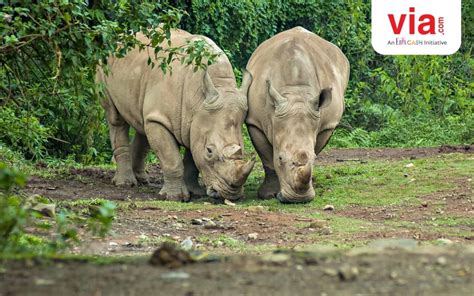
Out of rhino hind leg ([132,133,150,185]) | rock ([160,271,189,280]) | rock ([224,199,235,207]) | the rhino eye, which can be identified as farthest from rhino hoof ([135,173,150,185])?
rock ([160,271,189,280])

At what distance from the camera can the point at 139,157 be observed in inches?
536

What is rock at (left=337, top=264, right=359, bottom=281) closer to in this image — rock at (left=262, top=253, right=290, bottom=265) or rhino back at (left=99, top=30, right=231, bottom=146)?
rock at (left=262, top=253, right=290, bottom=265)

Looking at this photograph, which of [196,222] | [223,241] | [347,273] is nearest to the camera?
[347,273]

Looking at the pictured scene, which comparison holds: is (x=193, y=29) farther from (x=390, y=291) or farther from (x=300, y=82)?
(x=390, y=291)

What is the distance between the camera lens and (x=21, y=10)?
9.05 metres

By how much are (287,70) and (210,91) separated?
87 centimetres

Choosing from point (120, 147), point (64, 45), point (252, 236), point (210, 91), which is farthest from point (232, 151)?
point (252, 236)

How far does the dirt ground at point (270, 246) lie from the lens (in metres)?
4.90

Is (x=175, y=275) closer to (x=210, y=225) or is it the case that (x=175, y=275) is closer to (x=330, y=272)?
(x=330, y=272)

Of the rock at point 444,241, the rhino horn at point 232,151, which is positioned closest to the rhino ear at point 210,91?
the rhino horn at point 232,151

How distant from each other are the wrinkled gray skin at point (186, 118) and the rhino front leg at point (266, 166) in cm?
39

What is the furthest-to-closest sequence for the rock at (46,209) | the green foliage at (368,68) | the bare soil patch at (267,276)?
the green foliage at (368,68) → the rock at (46,209) → the bare soil patch at (267,276)

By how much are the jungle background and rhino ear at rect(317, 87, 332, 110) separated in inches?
36.2

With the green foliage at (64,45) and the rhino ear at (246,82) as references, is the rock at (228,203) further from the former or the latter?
the green foliage at (64,45)
